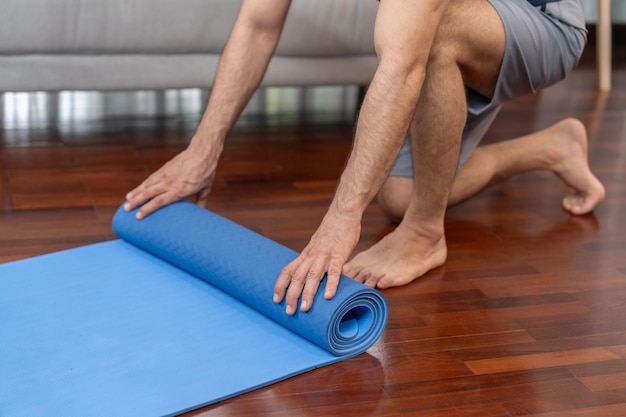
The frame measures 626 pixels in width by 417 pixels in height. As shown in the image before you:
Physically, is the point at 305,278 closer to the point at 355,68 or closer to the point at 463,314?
the point at 463,314

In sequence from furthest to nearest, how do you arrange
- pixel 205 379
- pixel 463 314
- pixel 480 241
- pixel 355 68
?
pixel 355 68
pixel 480 241
pixel 463 314
pixel 205 379

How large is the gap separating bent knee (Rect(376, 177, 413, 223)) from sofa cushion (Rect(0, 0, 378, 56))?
0.77m

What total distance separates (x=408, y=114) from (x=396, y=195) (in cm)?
55

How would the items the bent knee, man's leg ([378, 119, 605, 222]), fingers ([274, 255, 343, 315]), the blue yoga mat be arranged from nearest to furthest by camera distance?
the blue yoga mat, fingers ([274, 255, 343, 315]), the bent knee, man's leg ([378, 119, 605, 222])

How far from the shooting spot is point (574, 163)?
86.6 inches

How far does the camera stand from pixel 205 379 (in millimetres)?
1348

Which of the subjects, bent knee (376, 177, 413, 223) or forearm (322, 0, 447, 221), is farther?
bent knee (376, 177, 413, 223)

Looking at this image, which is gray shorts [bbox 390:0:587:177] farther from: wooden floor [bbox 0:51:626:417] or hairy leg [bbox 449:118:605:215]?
wooden floor [bbox 0:51:626:417]

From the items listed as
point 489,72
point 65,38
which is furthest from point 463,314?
point 65,38

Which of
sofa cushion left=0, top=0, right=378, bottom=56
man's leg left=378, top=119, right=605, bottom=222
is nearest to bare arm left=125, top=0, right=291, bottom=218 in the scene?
man's leg left=378, top=119, right=605, bottom=222

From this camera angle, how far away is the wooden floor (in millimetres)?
1381

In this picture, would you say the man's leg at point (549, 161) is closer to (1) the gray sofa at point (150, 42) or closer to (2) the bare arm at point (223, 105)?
(2) the bare arm at point (223, 105)

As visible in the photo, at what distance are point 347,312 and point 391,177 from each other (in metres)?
0.59

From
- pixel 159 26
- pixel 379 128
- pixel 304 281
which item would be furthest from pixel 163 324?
pixel 159 26
